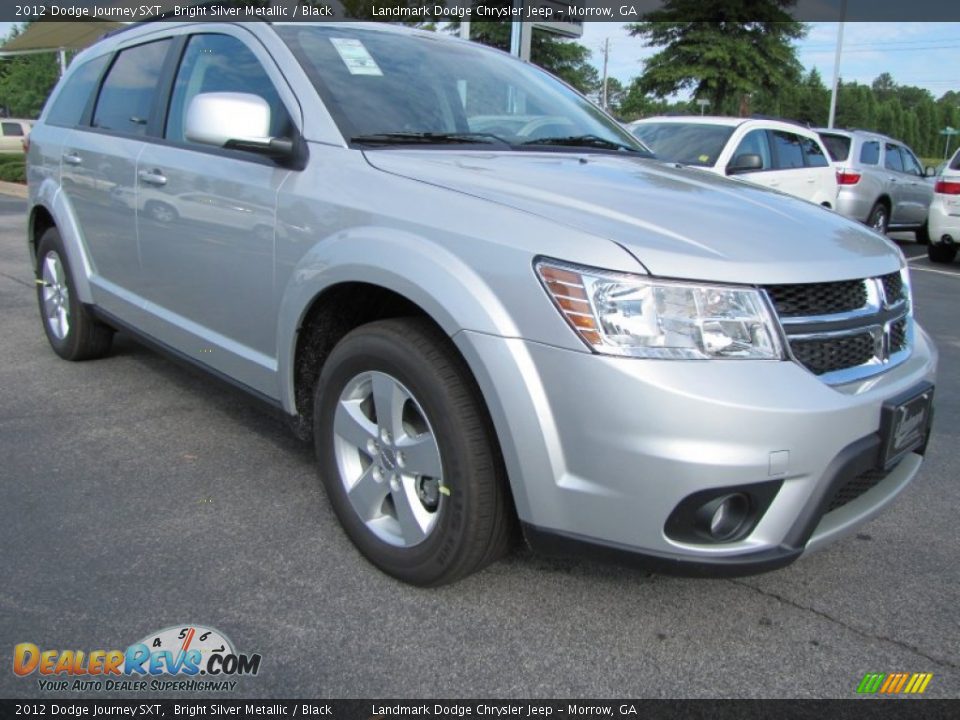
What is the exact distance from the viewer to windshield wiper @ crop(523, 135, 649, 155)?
10.6 ft

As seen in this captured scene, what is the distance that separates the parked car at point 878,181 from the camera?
11836 millimetres

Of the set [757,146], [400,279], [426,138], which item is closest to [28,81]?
[757,146]

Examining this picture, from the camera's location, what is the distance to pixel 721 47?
84.6 feet

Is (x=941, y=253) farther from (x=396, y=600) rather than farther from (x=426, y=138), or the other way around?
(x=396, y=600)

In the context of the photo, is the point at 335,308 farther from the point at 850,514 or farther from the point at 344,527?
the point at 850,514

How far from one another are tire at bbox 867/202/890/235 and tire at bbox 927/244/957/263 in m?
1.47

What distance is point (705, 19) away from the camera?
26359 millimetres

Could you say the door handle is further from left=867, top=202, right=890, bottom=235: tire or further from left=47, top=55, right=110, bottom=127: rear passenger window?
left=867, top=202, right=890, bottom=235: tire

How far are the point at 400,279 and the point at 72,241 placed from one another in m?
2.83

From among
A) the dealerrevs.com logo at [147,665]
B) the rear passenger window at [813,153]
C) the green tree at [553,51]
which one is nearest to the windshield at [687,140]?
the rear passenger window at [813,153]

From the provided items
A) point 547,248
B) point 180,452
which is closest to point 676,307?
point 547,248

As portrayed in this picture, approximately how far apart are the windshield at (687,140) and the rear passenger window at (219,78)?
5607 mm

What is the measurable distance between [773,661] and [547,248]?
127 cm

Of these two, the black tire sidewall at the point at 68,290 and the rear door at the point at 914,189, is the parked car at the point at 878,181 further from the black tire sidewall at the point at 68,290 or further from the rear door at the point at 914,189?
the black tire sidewall at the point at 68,290
